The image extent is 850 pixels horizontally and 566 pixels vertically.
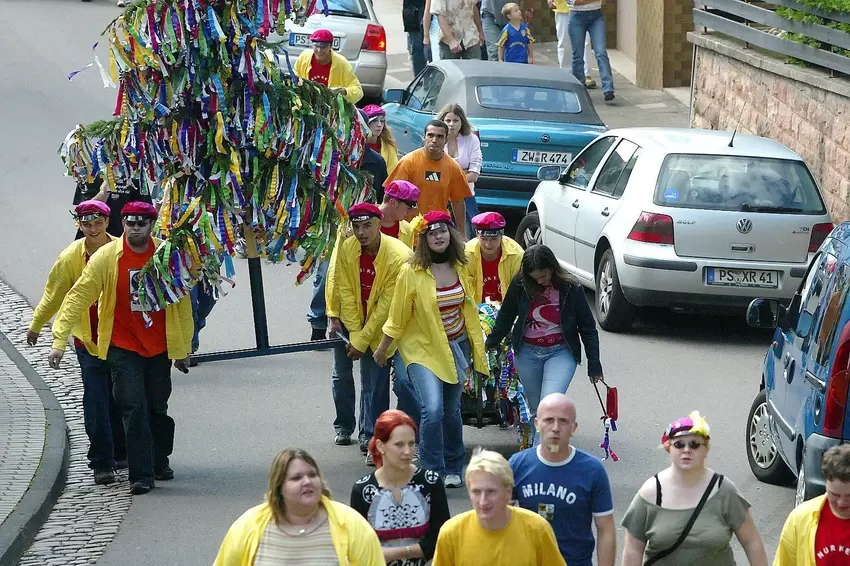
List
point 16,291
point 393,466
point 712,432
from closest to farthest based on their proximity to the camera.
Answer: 1. point 393,466
2. point 712,432
3. point 16,291

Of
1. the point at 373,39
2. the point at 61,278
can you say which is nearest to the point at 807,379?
the point at 61,278

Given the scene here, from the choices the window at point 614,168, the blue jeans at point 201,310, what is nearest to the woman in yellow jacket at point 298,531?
the blue jeans at point 201,310

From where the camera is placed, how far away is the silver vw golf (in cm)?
1264

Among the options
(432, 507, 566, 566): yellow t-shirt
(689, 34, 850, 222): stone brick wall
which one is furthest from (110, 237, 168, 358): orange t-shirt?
(689, 34, 850, 222): stone brick wall

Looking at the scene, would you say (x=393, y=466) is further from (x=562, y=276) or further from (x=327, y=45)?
(x=327, y=45)

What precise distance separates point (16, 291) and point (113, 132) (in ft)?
17.9

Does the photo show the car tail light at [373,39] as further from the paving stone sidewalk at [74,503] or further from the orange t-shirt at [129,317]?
the orange t-shirt at [129,317]

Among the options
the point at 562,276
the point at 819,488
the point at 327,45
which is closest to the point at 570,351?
the point at 562,276

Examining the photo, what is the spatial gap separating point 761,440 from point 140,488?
3.70 m

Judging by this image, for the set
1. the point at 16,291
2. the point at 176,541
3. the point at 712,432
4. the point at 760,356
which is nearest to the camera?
the point at 176,541

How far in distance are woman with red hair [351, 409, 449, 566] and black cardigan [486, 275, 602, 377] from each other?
2.84 metres

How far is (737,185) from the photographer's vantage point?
12859 millimetres

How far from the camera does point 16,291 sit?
47.4 feet

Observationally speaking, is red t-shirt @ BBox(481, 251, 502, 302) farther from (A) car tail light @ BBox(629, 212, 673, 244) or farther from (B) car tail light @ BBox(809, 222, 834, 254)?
(B) car tail light @ BBox(809, 222, 834, 254)
